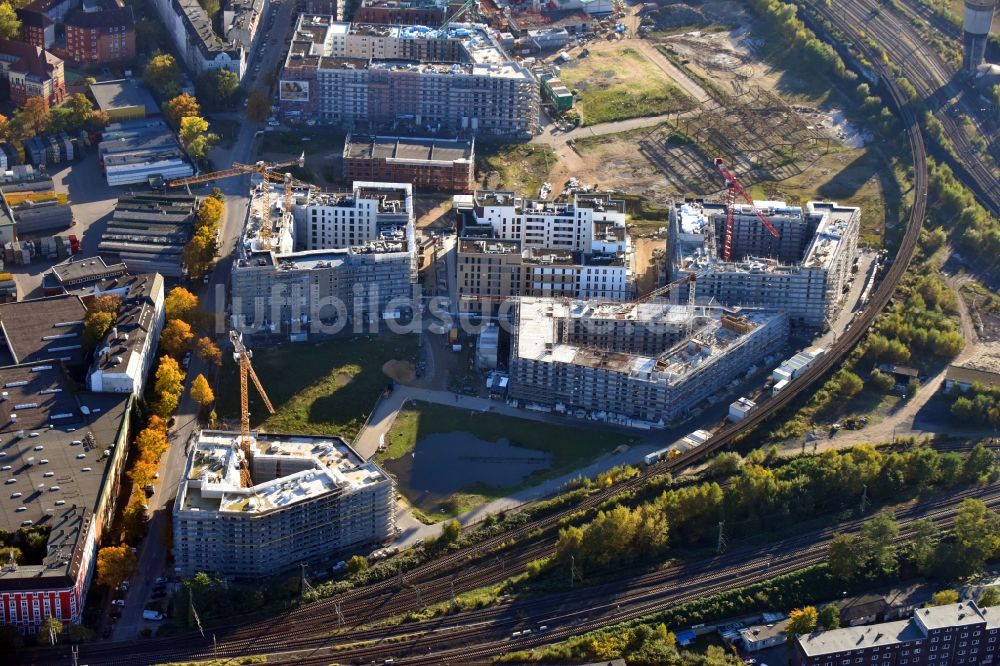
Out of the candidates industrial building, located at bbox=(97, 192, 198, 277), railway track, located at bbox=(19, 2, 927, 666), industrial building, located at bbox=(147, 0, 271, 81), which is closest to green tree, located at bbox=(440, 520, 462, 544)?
railway track, located at bbox=(19, 2, 927, 666)

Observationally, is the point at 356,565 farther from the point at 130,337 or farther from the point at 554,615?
the point at 130,337

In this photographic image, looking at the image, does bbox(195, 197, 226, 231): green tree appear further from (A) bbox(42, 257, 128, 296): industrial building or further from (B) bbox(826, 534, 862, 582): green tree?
(B) bbox(826, 534, 862, 582): green tree

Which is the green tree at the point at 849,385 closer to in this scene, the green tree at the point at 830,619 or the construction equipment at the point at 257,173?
the green tree at the point at 830,619

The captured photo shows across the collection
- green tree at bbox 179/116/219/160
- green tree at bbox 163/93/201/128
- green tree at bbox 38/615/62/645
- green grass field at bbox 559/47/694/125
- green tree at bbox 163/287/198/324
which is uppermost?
green grass field at bbox 559/47/694/125

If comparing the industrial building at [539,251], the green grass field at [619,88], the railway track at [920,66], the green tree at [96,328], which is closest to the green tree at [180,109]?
the industrial building at [539,251]

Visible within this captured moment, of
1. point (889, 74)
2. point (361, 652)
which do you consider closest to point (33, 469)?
point (361, 652)

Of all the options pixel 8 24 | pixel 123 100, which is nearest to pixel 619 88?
pixel 123 100
